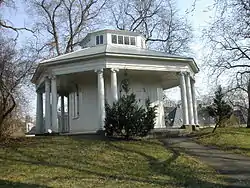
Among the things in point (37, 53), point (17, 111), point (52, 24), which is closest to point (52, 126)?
point (17, 111)

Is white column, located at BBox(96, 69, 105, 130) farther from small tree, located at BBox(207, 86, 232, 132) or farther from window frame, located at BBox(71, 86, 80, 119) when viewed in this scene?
small tree, located at BBox(207, 86, 232, 132)

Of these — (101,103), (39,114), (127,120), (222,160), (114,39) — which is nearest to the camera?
(222,160)

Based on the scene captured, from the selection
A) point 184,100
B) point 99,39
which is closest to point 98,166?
point 184,100

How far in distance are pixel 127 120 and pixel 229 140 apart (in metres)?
5.68

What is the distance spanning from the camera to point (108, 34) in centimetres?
2733

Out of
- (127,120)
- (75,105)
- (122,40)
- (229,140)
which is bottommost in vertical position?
(229,140)

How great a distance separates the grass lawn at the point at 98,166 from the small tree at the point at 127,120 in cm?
108

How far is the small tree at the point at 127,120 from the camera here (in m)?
19.0

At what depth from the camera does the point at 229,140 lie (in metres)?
19.6

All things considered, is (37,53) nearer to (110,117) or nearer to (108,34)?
(108,34)

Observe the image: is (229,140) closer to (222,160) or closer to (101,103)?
(222,160)

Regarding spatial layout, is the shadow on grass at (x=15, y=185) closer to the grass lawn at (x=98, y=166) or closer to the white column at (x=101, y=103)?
the grass lawn at (x=98, y=166)

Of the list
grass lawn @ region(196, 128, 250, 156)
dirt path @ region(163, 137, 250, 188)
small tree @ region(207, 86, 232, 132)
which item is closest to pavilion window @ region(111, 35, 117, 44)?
small tree @ region(207, 86, 232, 132)

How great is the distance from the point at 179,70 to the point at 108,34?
259 inches
